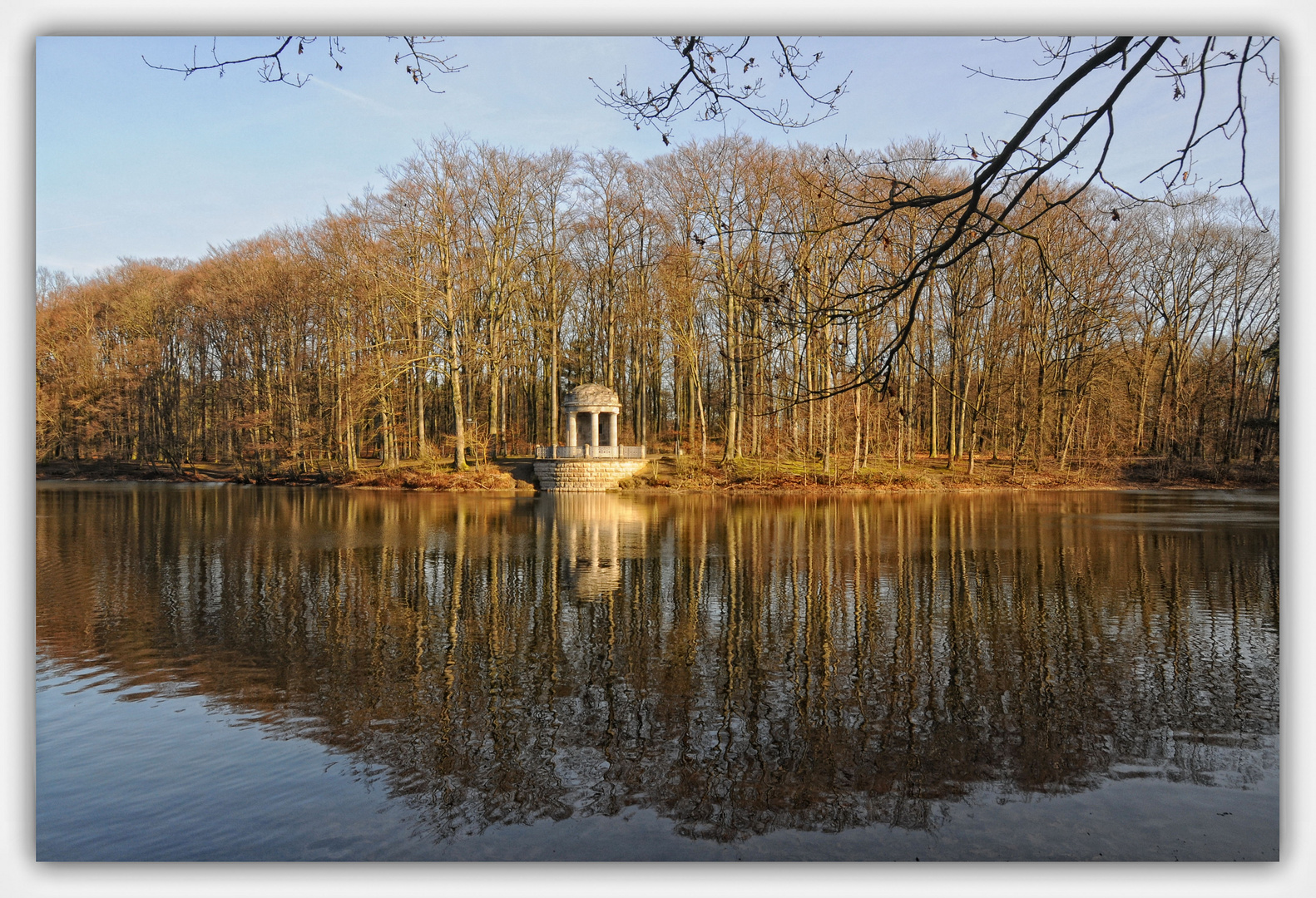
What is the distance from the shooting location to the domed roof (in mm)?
37094

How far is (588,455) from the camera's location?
1361 inches

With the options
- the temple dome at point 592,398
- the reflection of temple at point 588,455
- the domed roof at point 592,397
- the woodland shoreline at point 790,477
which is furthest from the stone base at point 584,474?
the domed roof at point 592,397

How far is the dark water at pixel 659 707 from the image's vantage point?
484cm

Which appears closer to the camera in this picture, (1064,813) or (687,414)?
(1064,813)

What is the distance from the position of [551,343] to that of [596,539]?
25.1 metres

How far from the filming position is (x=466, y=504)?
2817cm

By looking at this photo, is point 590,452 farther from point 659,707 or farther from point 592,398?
point 659,707

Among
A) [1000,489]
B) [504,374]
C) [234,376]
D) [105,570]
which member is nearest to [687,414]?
[504,374]

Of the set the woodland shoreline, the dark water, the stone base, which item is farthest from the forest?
the dark water

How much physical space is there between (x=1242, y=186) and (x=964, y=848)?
3.84 m

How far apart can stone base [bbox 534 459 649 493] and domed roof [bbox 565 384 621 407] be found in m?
3.40

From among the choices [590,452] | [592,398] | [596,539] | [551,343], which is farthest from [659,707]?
[551,343]

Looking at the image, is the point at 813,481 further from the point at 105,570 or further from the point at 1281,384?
the point at 1281,384

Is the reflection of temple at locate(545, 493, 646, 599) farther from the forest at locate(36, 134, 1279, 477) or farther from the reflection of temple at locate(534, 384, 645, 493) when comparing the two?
the forest at locate(36, 134, 1279, 477)
